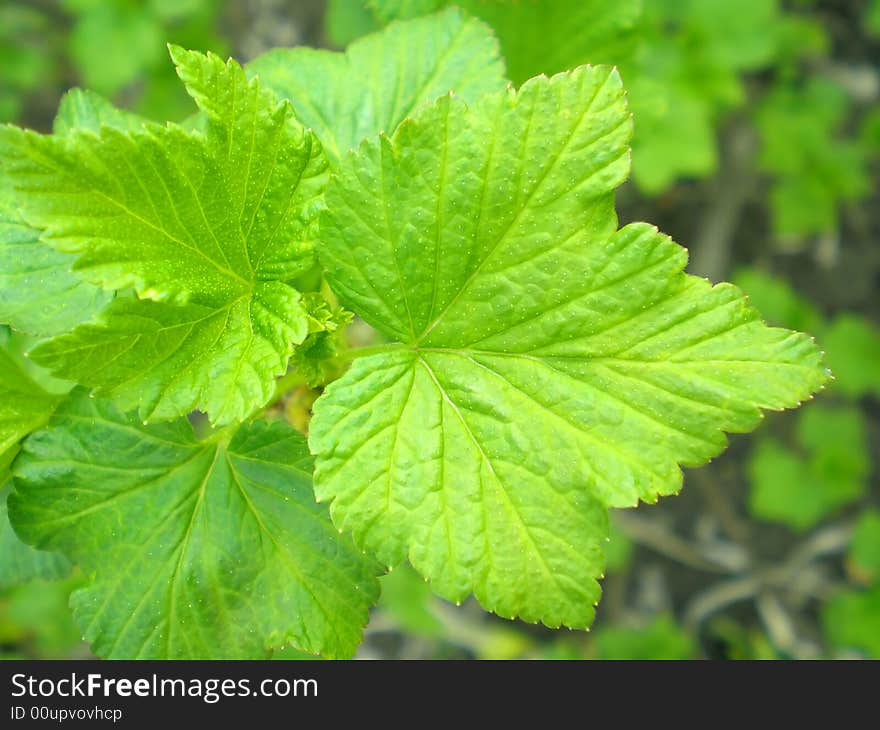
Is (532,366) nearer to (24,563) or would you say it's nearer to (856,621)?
(24,563)

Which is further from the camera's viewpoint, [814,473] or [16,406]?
[814,473]

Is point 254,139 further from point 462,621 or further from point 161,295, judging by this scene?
point 462,621

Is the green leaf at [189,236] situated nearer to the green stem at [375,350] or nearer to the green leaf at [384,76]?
the green stem at [375,350]

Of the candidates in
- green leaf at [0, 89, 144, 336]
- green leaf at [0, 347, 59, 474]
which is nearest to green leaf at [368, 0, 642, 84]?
green leaf at [0, 89, 144, 336]

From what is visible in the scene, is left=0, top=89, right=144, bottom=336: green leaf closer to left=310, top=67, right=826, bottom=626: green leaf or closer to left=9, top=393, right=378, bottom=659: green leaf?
left=9, top=393, right=378, bottom=659: green leaf

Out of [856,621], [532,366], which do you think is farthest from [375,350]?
[856,621]
